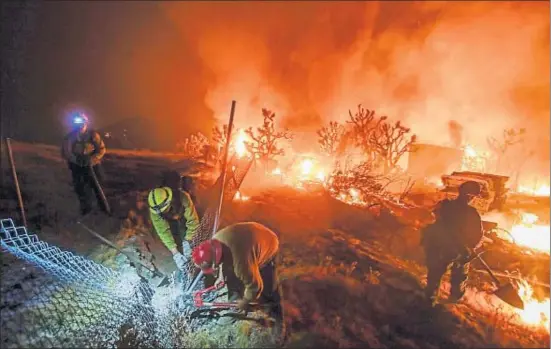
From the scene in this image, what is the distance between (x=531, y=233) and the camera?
10945 millimetres

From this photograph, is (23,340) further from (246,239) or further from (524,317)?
(524,317)

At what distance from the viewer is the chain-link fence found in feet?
13.0

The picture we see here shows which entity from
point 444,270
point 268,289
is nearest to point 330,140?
point 444,270

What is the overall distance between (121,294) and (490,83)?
3489cm

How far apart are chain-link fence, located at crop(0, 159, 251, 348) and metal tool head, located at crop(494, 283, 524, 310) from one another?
239 inches

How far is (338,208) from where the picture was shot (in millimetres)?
10539

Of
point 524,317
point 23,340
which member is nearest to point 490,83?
point 524,317

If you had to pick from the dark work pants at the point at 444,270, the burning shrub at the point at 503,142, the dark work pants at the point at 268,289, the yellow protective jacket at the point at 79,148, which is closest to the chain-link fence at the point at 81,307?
the dark work pants at the point at 268,289

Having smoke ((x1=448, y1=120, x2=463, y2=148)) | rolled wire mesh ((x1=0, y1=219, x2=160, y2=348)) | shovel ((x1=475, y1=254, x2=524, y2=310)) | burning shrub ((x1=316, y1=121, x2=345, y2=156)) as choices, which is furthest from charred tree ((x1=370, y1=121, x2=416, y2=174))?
rolled wire mesh ((x1=0, y1=219, x2=160, y2=348))

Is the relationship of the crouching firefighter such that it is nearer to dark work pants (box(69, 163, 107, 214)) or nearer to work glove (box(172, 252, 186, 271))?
work glove (box(172, 252, 186, 271))

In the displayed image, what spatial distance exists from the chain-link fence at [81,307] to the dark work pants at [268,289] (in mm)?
631

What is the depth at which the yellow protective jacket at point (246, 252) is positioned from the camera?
13.5 feet

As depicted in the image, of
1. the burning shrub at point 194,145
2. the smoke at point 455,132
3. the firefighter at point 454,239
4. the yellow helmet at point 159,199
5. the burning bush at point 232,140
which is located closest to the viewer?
the yellow helmet at point 159,199

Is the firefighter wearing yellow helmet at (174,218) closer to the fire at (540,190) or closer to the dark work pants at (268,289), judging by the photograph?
the dark work pants at (268,289)
